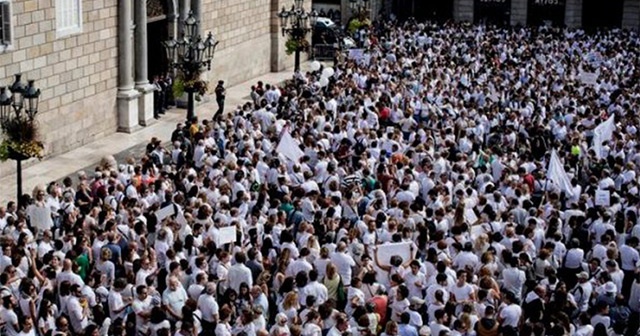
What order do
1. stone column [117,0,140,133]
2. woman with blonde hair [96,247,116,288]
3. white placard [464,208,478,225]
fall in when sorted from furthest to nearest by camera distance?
stone column [117,0,140,133]
white placard [464,208,478,225]
woman with blonde hair [96,247,116,288]

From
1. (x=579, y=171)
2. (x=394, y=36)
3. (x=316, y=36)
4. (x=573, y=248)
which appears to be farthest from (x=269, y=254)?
(x=316, y=36)

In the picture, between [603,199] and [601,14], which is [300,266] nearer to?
[603,199]

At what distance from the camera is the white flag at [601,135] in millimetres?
26259

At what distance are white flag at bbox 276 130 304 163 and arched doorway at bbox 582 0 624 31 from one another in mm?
42169

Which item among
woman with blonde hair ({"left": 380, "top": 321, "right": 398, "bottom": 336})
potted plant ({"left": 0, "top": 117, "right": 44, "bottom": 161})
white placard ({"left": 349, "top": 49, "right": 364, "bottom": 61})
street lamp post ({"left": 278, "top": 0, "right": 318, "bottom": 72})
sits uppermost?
street lamp post ({"left": 278, "top": 0, "right": 318, "bottom": 72})

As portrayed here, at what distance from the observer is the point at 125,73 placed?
32844mm

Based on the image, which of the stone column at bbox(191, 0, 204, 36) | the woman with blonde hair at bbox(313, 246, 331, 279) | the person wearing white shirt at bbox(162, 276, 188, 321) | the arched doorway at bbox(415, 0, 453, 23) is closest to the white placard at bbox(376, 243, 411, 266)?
the woman with blonde hair at bbox(313, 246, 331, 279)

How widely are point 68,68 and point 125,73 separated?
9.39ft

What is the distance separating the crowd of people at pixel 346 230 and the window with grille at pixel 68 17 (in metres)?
4.55

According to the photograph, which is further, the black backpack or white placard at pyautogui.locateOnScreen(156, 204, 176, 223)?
the black backpack

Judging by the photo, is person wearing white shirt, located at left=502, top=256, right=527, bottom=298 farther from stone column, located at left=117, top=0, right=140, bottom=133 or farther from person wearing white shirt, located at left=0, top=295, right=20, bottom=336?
stone column, located at left=117, top=0, right=140, bottom=133

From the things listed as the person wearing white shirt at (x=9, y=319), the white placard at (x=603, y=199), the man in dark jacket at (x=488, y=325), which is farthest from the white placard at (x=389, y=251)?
the person wearing white shirt at (x=9, y=319)

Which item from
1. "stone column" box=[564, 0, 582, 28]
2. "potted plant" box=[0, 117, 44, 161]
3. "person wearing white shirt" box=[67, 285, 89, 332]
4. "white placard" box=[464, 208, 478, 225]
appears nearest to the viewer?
"person wearing white shirt" box=[67, 285, 89, 332]

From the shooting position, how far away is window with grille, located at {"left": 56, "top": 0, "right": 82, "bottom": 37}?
2959 centimetres
